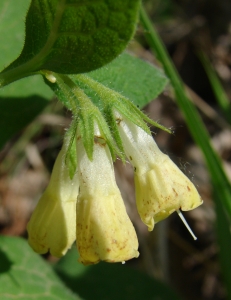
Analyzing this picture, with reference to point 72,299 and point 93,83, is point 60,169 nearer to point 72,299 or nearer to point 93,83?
point 93,83

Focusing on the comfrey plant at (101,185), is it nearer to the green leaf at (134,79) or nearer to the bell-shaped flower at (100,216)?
the bell-shaped flower at (100,216)

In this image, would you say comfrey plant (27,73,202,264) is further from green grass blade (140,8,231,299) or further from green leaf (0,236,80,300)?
green grass blade (140,8,231,299)

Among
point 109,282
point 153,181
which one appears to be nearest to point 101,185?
point 153,181

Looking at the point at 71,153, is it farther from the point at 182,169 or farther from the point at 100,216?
the point at 182,169

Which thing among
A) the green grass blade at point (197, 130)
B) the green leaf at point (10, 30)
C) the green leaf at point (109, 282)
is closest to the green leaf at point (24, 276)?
the green leaf at point (109, 282)

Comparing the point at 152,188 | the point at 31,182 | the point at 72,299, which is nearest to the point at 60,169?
the point at 152,188
